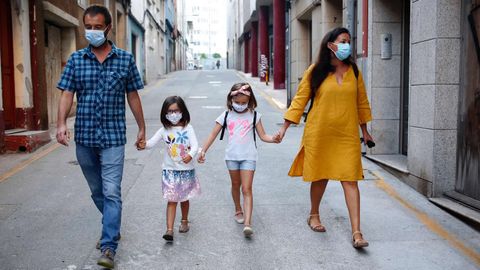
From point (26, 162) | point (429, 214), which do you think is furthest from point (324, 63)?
point (26, 162)

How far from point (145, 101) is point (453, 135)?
557 inches

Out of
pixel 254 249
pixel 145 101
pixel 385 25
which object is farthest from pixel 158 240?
pixel 145 101

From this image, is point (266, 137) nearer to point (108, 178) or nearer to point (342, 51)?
point (342, 51)

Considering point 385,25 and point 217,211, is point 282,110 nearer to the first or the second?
point 385,25

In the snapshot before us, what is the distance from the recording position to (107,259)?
4332mm

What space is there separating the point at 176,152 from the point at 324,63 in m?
1.54

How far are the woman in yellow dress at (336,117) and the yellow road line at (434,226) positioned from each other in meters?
0.91

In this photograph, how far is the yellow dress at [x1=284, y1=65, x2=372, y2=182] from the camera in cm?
502

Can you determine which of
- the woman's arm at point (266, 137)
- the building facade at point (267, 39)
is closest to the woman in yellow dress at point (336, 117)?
the woman's arm at point (266, 137)

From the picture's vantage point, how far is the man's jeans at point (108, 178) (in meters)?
4.46

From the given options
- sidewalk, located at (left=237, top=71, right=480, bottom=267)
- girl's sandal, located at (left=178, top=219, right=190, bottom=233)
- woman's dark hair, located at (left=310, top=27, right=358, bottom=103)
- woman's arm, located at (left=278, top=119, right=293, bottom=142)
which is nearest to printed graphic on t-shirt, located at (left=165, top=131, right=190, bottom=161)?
girl's sandal, located at (left=178, top=219, right=190, bottom=233)

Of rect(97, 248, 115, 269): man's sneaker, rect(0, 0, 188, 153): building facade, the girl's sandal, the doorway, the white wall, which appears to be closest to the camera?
rect(97, 248, 115, 269): man's sneaker

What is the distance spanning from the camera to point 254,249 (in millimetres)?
4914

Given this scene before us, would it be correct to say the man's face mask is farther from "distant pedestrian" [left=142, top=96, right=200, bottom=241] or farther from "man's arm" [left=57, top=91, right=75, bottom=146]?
"distant pedestrian" [left=142, top=96, right=200, bottom=241]
